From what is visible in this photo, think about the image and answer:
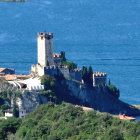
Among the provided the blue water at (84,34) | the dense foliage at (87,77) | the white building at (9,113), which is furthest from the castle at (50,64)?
the white building at (9,113)

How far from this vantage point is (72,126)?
5656 cm

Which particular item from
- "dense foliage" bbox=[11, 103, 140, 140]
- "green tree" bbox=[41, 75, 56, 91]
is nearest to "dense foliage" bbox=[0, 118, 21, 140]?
"dense foliage" bbox=[11, 103, 140, 140]

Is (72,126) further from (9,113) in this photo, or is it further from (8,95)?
(8,95)

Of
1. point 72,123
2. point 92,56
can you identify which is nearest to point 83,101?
point 72,123

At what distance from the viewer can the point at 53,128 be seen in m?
56.8

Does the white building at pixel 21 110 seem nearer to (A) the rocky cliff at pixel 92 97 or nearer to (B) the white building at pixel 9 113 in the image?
(B) the white building at pixel 9 113

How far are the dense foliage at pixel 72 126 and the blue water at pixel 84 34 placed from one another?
1388 cm

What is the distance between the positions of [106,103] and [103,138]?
1560 cm

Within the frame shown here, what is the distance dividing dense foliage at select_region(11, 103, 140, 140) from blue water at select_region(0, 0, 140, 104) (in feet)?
45.5

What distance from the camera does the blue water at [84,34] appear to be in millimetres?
83312

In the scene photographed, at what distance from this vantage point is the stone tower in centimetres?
6938

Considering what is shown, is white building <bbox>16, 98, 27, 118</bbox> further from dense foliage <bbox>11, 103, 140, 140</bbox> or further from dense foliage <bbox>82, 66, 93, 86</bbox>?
dense foliage <bbox>82, 66, 93, 86</bbox>

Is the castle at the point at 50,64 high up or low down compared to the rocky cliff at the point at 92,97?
up

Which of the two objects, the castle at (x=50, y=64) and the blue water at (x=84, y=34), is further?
the blue water at (x=84, y=34)
